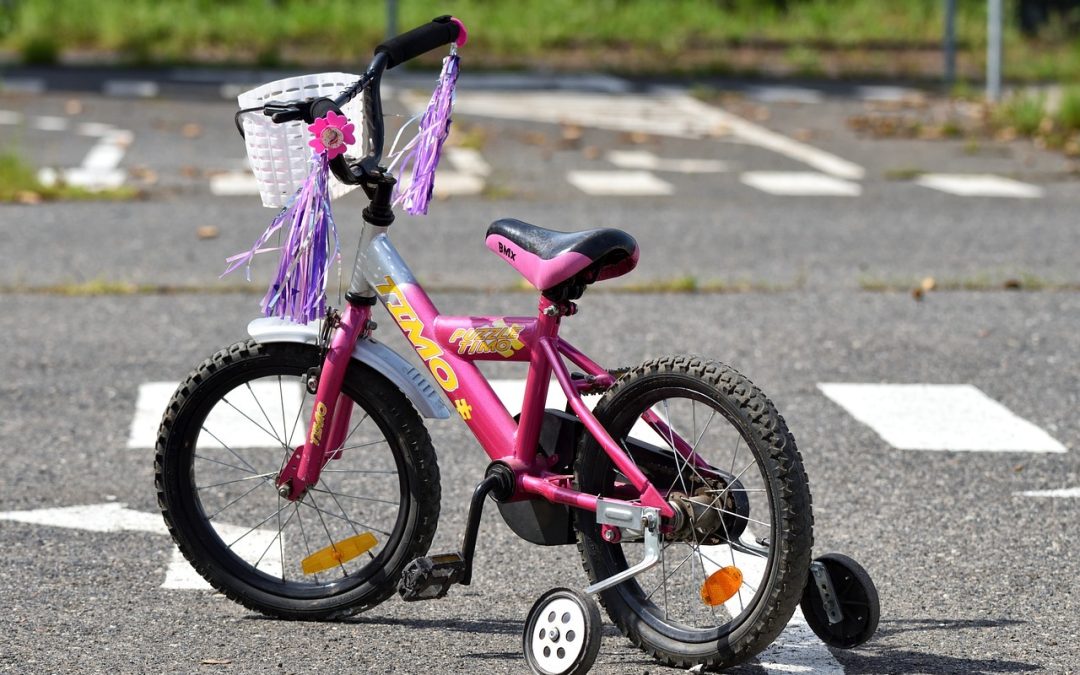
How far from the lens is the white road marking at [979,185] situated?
12.8 m

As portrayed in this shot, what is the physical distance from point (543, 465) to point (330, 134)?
0.99 metres

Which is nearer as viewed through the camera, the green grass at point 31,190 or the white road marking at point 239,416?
the white road marking at point 239,416

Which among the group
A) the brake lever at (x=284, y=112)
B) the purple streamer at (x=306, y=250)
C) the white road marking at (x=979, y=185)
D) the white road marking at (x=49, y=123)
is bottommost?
the white road marking at (x=979, y=185)

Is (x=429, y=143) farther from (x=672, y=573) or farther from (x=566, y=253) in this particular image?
(x=672, y=573)

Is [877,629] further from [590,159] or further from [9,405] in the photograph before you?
[590,159]

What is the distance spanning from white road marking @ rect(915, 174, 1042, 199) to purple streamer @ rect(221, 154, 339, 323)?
9.05m

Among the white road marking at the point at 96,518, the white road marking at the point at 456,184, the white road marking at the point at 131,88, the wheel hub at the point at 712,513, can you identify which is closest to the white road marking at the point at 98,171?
the white road marking at the point at 456,184

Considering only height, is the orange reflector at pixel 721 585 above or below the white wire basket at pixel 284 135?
below

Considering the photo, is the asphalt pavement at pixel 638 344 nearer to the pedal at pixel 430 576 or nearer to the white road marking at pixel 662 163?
the white road marking at pixel 662 163

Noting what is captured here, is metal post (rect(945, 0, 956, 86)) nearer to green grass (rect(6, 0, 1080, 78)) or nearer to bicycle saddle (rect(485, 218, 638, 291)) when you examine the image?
green grass (rect(6, 0, 1080, 78))

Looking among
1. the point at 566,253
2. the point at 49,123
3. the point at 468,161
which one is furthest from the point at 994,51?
the point at 566,253

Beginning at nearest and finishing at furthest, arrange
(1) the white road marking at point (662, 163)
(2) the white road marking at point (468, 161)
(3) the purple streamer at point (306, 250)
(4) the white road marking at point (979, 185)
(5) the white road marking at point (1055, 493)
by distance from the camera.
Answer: (3) the purple streamer at point (306, 250) < (5) the white road marking at point (1055, 493) < (4) the white road marking at point (979, 185) < (2) the white road marking at point (468, 161) < (1) the white road marking at point (662, 163)

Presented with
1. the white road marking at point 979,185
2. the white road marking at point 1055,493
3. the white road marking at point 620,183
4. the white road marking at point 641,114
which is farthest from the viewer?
the white road marking at point 641,114

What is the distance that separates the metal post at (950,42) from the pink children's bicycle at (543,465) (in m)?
15.5
